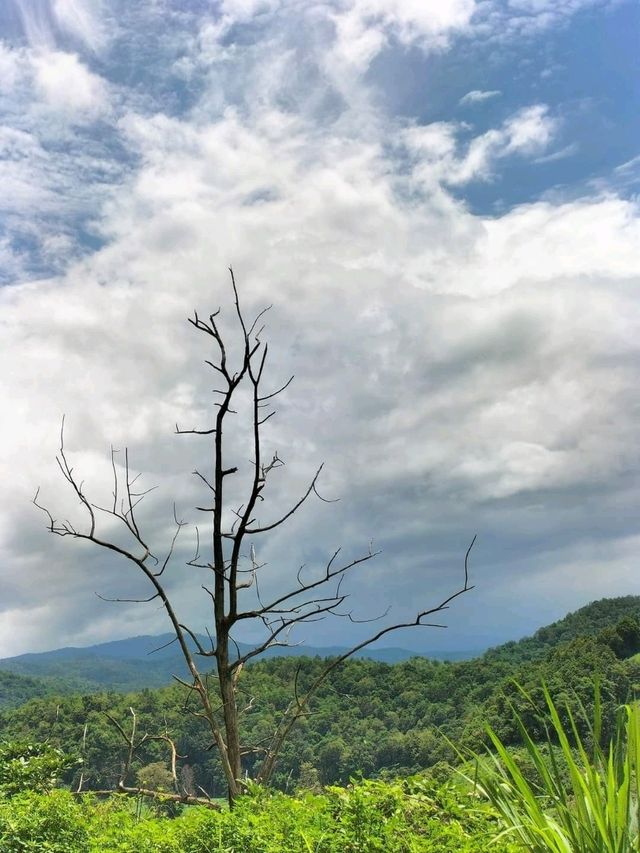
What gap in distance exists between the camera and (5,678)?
8962 centimetres

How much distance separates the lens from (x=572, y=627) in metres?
84.4

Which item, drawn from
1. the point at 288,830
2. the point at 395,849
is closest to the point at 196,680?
the point at 288,830

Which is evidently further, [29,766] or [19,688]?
[19,688]

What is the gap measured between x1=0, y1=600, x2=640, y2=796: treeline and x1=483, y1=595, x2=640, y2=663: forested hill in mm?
11403

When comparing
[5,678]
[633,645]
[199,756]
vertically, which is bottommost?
[199,756]

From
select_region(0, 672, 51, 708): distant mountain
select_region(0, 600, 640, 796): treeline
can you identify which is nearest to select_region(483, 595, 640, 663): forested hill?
select_region(0, 600, 640, 796): treeline

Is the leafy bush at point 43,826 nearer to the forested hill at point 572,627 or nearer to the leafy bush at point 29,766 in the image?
the leafy bush at point 29,766

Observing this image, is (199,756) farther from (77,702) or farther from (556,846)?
(556,846)

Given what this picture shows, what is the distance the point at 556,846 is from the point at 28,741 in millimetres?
7615

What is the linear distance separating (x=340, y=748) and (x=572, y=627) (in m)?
40.9

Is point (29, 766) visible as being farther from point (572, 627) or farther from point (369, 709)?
point (572, 627)

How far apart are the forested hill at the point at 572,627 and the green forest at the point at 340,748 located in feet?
0.81

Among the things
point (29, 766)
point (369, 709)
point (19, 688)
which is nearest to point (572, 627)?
point (369, 709)

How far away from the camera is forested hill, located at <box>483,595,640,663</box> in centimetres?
7875
